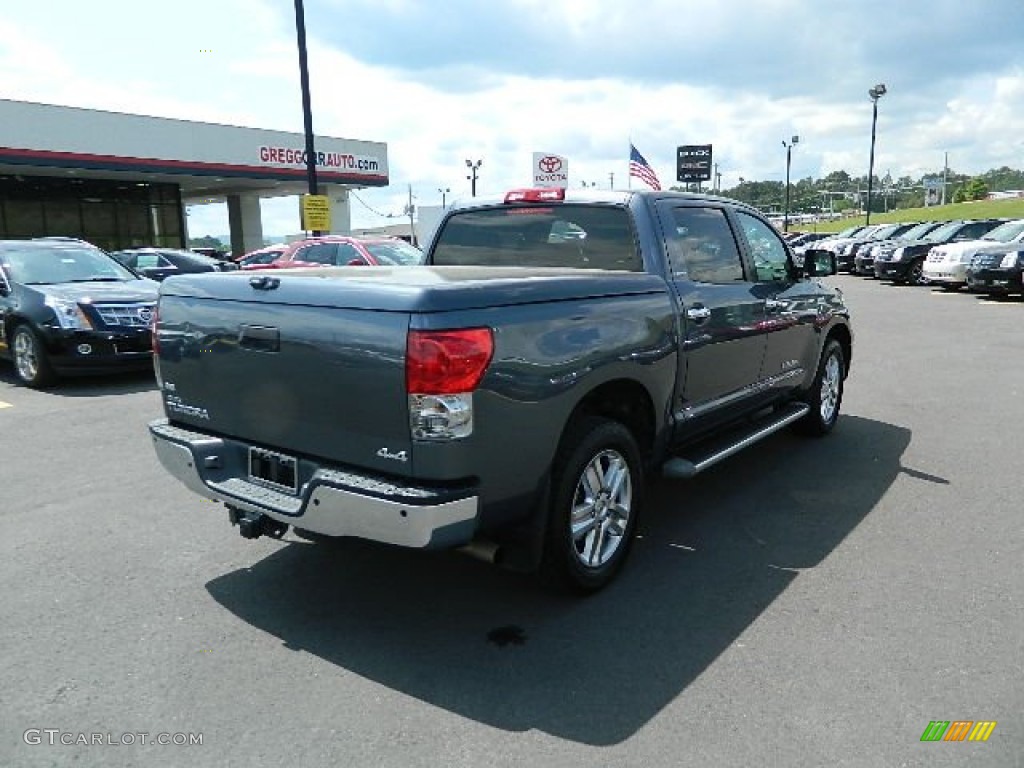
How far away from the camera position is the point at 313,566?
3.94 m

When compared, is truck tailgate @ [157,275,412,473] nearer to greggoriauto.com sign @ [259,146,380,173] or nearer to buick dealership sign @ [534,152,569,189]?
buick dealership sign @ [534,152,569,189]

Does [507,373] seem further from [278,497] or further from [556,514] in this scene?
[278,497]

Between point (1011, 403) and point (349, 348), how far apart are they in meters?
7.00

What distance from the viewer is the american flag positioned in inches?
677

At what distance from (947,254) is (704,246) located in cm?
1737

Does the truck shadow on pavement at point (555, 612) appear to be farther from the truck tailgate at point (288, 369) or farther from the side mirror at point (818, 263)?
the side mirror at point (818, 263)

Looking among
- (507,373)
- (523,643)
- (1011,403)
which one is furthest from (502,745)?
(1011,403)

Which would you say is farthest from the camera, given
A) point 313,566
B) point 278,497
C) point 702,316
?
point 702,316

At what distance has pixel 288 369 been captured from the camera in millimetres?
3113

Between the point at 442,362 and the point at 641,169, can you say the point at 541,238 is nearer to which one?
the point at 442,362

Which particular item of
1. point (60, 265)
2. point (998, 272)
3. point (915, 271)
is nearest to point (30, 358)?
point (60, 265)

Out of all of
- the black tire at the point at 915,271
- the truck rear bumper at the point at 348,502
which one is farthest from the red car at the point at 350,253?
the black tire at the point at 915,271

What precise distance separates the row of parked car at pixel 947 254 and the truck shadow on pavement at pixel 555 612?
1007 cm

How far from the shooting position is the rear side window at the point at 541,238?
4238 mm
